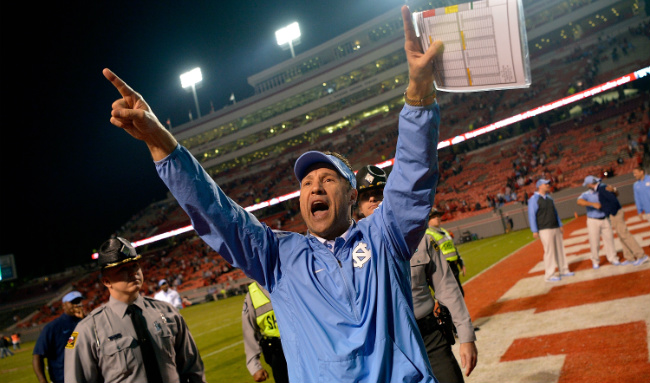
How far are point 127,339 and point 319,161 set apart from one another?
2.12 metres

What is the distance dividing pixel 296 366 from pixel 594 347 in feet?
15.5

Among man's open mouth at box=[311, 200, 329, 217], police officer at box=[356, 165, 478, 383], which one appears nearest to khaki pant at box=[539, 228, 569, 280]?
police officer at box=[356, 165, 478, 383]

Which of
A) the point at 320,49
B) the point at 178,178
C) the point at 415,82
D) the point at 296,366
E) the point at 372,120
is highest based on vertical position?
the point at 320,49

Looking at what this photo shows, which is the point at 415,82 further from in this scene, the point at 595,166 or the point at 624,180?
the point at 595,166

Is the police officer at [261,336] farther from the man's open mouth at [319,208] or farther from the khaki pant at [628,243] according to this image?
the khaki pant at [628,243]

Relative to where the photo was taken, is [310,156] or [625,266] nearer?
[310,156]

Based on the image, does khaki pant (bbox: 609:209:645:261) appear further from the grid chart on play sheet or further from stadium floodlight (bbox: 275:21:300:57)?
stadium floodlight (bbox: 275:21:300:57)

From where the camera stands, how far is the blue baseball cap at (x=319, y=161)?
2.13m

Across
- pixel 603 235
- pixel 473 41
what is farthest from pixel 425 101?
pixel 603 235

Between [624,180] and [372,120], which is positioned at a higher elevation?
[372,120]

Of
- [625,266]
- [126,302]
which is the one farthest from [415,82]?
[625,266]

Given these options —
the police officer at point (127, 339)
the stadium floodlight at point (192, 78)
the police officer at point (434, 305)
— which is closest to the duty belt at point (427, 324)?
the police officer at point (434, 305)

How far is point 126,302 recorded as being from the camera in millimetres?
3527

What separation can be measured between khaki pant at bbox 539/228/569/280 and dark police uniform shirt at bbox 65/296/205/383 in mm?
8145
